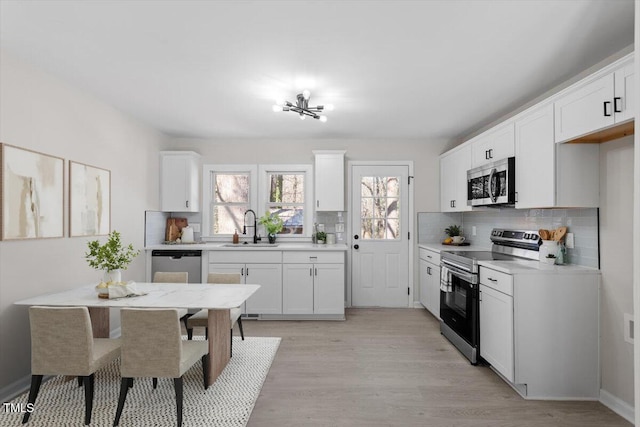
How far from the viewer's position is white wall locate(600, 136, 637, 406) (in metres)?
2.29

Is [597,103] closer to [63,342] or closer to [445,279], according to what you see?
[445,279]

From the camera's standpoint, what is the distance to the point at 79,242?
3186 millimetres

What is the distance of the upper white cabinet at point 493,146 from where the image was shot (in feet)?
10.4

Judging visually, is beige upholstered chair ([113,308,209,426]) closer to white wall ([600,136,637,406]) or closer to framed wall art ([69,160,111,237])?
framed wall art ([69,160,111,237])

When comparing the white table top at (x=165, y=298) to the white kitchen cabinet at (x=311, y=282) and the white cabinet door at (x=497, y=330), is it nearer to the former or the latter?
the white kitchen cabinet at (x=311, y=282)

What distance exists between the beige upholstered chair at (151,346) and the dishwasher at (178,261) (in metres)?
2.35

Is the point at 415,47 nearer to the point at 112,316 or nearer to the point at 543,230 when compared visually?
the point at 543,230

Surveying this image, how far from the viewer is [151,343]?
215 cm

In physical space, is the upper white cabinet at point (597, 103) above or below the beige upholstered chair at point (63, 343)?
above

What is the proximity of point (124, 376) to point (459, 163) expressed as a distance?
4.03m

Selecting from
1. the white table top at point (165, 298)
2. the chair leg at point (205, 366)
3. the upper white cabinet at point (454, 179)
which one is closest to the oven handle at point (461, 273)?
the upper white cabinet at point (454, 179)

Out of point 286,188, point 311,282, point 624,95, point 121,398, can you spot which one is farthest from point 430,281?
point 121,398

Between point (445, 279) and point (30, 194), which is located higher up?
point (30, 194)

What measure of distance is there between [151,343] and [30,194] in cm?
159
